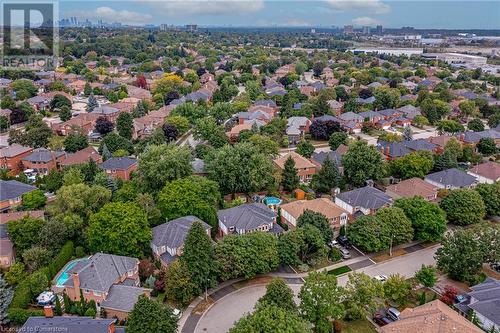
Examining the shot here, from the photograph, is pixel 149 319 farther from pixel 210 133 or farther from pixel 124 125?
pixel 124 125

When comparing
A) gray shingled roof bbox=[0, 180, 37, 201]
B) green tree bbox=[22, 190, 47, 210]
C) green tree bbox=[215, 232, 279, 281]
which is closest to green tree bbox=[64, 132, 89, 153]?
gray shingled roof bbox=[0, 180, 37, 201]

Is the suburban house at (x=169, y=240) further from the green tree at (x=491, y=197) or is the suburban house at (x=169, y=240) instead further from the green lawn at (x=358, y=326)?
the green tree at (x=491, y=197)

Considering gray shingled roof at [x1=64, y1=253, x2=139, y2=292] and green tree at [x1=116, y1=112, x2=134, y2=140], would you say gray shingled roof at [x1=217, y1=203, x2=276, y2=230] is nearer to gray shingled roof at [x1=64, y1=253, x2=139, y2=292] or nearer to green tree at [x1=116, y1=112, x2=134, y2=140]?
gray shingled roof at [x1=64, y1=253, x2=139, y2=292]

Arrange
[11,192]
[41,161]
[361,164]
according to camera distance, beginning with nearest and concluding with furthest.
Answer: [11,192] < [361,164] < [41,161]

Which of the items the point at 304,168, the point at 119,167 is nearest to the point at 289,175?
the point at 304,168

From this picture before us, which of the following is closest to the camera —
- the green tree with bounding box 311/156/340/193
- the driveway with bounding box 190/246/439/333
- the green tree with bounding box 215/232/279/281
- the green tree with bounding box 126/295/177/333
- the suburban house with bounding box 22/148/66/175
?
the green tree with bounding box 126/295/177/333
